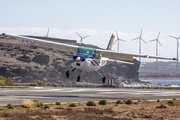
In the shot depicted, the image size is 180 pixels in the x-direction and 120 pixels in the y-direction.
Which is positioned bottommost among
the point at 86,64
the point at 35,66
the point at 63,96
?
the point at 63,96

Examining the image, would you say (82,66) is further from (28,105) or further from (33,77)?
(33,77)

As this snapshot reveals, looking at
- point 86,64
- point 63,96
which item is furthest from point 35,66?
point 86,64

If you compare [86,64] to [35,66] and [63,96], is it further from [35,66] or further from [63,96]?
[35,66]

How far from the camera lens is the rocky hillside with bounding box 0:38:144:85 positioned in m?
143

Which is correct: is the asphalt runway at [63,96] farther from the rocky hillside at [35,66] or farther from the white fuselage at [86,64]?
the rocky hillside at [35,66]

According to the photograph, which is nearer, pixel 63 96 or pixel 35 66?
pixel 63 96

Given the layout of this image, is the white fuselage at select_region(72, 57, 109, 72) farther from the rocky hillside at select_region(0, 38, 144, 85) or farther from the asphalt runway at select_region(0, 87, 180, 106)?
the rocky hillside at select_region(0, 38, 144, 85)

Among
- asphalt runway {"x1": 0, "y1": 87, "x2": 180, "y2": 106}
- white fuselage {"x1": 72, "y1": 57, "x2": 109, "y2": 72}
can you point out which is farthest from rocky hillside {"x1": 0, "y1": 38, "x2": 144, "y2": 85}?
white fuselage {"x1": 72, "y1": 57, "x2": 109, "y2": 72}

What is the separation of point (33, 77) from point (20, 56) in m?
23.9

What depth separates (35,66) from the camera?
502 feet

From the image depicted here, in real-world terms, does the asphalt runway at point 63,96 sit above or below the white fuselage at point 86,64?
below

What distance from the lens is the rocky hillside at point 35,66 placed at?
143 m

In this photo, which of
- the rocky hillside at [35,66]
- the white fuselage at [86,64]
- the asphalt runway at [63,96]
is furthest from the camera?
the rocky hillside at [35,66]

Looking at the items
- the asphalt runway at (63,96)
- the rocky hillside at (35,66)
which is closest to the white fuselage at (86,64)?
the asphalt runway at (63,96)
